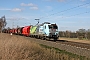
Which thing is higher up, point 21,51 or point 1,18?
point 1,18

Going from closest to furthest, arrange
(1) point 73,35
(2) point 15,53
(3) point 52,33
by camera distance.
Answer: (2) point 15,53, (3) point 52,33, (1) point 73,35

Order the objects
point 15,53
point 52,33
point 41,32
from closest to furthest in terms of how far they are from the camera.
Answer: point 15,53
point 52,33
point 41,32

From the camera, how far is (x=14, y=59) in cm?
945

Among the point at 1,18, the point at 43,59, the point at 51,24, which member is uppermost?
the point at 1,18

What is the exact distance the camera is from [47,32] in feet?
127

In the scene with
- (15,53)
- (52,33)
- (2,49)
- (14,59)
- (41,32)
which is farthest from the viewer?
(41,32)

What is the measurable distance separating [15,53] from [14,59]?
0.70 meters

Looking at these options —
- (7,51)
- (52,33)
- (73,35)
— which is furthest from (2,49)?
(73,35)

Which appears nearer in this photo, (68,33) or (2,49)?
(2,49)

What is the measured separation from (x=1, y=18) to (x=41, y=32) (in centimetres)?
5025

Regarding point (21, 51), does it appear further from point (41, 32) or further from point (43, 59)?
point (41, 32)

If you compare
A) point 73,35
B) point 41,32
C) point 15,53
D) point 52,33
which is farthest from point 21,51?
point 73,35

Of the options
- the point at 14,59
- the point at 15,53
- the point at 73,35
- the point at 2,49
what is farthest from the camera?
the point at 73,35

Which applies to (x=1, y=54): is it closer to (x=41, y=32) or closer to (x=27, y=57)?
(x=27, y=57)
